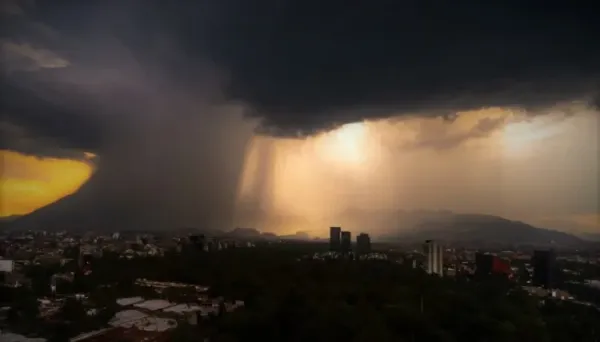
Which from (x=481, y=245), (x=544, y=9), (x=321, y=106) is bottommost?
(x=481, y=245)

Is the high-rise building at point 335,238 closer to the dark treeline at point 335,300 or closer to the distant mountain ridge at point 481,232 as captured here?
the dark treeline at point 335,300

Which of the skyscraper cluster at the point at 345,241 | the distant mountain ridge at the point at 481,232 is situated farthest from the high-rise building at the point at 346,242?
the distant mountain ridge at the point at 481,232

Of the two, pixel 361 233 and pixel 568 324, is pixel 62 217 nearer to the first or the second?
pixel 361 233

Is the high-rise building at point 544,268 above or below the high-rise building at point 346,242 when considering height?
below

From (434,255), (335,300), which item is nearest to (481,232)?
(434,255)

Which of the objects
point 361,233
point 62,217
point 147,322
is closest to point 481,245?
point 361,233

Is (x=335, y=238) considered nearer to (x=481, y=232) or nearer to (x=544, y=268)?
(x=481, y=232)
